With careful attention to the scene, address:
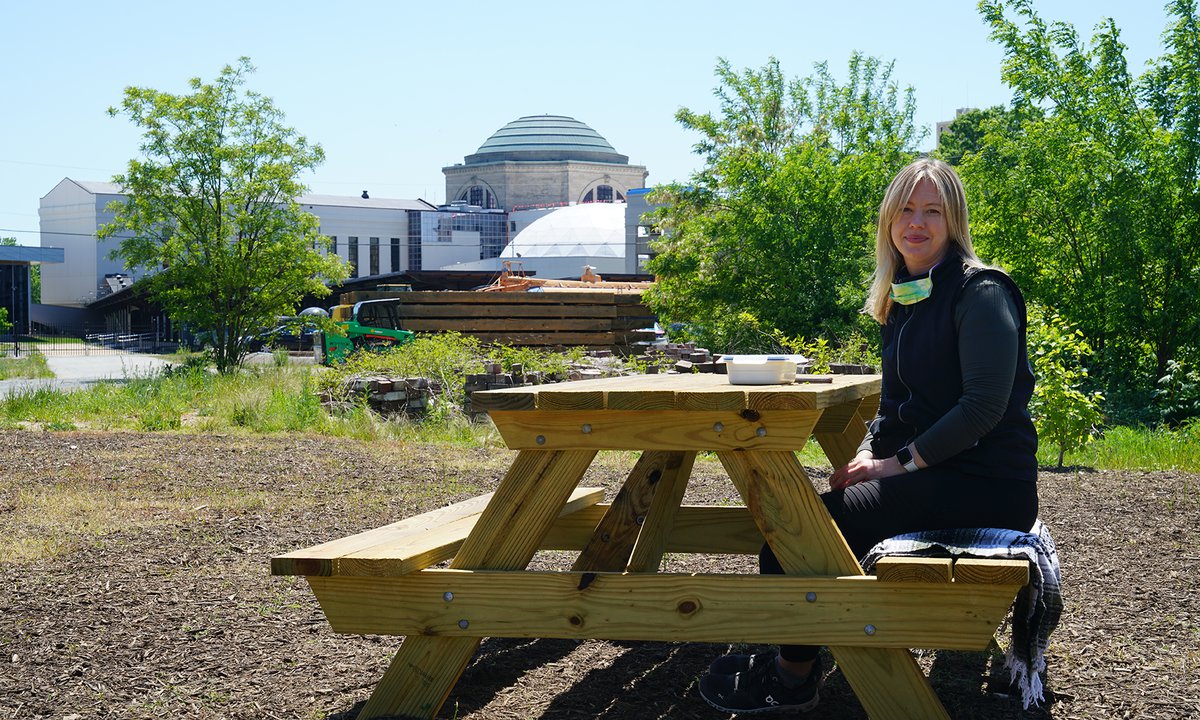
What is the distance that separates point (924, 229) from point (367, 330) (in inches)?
827

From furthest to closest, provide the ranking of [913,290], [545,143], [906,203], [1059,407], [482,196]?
1. [545,143]
2. [482,196]
3. [1059,407]
4. [906,203]
5. [913,290]

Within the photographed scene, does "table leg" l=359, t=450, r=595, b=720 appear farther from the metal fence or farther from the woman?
the metal fence

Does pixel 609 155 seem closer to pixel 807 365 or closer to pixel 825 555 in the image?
pixel 807 365

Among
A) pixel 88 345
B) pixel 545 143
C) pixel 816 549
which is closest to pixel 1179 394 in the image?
pixel 816 549

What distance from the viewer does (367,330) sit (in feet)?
77.7

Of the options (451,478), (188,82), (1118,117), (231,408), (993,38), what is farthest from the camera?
(188,82)

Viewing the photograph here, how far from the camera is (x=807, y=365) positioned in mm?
12000

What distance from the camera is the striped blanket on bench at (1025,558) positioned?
3.09m

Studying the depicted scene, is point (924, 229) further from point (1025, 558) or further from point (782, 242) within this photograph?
point (782, 242)

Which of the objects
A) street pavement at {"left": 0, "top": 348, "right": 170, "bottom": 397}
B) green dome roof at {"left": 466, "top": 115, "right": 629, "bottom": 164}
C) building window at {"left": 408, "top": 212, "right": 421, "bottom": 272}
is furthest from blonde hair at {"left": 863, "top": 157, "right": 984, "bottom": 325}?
green dome roof at {"left": 466, "top": 115, "right": 629, "bottom": 164}

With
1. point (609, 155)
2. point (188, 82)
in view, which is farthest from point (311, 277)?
point (609, 155)

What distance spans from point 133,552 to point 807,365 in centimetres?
773

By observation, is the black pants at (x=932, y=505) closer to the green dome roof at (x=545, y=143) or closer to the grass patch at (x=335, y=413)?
the grass patch at (x=335, y=413)

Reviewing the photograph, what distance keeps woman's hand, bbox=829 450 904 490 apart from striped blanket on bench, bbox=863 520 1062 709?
0.19m
